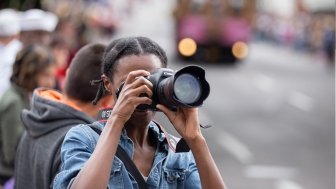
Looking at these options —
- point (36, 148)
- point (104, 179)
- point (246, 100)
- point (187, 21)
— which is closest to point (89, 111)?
point (36, 148)

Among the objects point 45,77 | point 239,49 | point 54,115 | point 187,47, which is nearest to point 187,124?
point 54,115

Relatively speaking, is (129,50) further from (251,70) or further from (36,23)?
(251,70)

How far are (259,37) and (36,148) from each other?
48.3m

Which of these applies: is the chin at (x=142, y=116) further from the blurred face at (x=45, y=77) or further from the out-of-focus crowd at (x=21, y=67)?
the blurred face at (x=45, y=77)

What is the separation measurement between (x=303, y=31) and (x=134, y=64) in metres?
39.1

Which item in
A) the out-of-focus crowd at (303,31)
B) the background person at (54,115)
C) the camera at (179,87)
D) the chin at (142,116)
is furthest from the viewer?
the out-of-focus crowd at (303,31)

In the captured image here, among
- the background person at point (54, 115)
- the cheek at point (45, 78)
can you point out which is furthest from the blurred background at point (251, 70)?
the background person at point (54, 115)

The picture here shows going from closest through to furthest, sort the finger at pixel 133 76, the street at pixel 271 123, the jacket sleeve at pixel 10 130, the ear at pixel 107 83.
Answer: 1. the finger at pixel 133 76
2. the ear at pixel 107 83
3. the jacket sleeve at pixel 10 130
4. the street at pixel 271 123

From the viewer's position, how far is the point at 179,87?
8.34 ft

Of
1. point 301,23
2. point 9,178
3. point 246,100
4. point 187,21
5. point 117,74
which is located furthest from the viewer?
point 301,23

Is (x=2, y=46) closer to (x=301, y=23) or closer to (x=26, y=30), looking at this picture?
(x=26, y=30)

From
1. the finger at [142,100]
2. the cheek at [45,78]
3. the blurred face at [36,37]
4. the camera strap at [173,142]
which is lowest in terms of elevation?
the blurred face at [36,37]

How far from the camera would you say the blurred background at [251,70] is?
40.7ft

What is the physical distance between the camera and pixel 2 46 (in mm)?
7703
